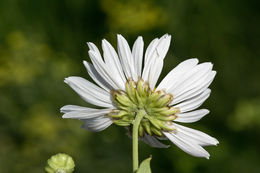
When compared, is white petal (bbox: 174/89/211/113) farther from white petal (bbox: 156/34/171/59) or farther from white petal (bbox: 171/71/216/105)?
white petal (bbox: 156/34/171/59)

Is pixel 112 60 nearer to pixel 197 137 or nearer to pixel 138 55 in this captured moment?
pixel 138 55

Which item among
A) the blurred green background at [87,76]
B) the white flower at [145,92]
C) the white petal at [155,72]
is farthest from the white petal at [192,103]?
the blurred green background at [87,76]

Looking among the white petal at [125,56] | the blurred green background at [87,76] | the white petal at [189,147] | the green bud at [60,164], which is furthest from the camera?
the blurred green background at [87,76]

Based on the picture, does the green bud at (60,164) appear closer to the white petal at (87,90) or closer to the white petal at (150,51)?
the white petal at (87,90)

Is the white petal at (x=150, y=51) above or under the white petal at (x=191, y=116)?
above

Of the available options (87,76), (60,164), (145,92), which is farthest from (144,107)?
(87,76)

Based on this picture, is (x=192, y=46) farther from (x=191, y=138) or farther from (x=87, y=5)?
(x=191, y=138)

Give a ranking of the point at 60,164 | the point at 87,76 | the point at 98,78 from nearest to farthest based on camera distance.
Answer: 1. the point at 60,164
2. the point at 98,78
3. the point at 87,76
